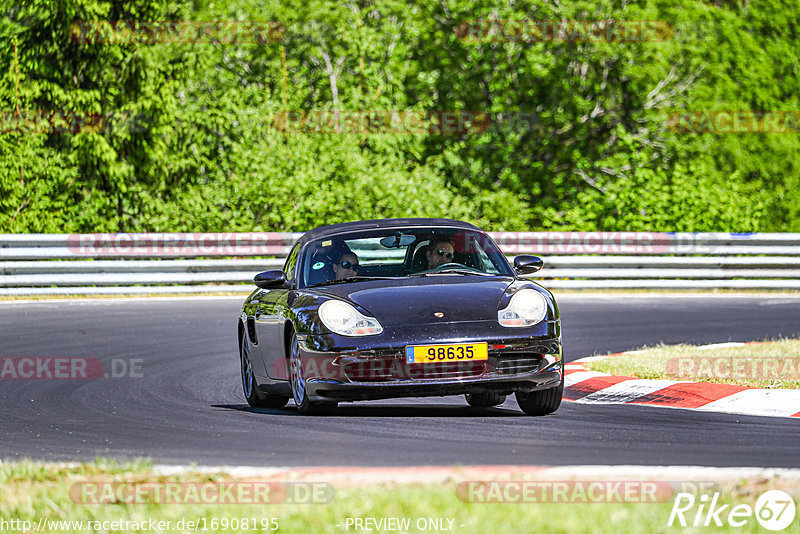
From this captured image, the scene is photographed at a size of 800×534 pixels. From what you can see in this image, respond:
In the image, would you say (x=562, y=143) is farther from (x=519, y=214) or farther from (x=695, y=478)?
(x=695, y=478)

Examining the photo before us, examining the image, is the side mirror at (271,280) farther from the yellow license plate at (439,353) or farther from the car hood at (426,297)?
the yellow license plate at (439,353)

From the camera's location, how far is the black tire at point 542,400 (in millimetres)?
8703

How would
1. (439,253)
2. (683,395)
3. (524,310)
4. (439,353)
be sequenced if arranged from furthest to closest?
(683,395)
(439,253)
(524,310)
(439,353)

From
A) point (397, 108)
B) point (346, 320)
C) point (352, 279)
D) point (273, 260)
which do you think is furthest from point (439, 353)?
point (397, 108)

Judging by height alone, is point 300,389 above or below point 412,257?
below

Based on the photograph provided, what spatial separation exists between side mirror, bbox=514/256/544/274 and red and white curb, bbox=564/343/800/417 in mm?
1032

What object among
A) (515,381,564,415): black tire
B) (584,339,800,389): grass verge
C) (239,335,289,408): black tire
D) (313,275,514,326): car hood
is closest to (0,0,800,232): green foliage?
(584,339,800,389): grass verge

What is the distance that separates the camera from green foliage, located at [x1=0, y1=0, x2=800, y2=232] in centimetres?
2411

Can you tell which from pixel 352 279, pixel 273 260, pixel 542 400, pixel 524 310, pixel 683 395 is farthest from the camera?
pixel 273 260

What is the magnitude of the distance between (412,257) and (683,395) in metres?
2.21

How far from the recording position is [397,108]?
30344 millimetres

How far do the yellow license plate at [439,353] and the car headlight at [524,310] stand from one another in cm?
32

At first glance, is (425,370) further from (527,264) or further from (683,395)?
(683,395)

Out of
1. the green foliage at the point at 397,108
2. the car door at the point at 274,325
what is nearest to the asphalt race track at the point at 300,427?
the car door at the point at 274,325
